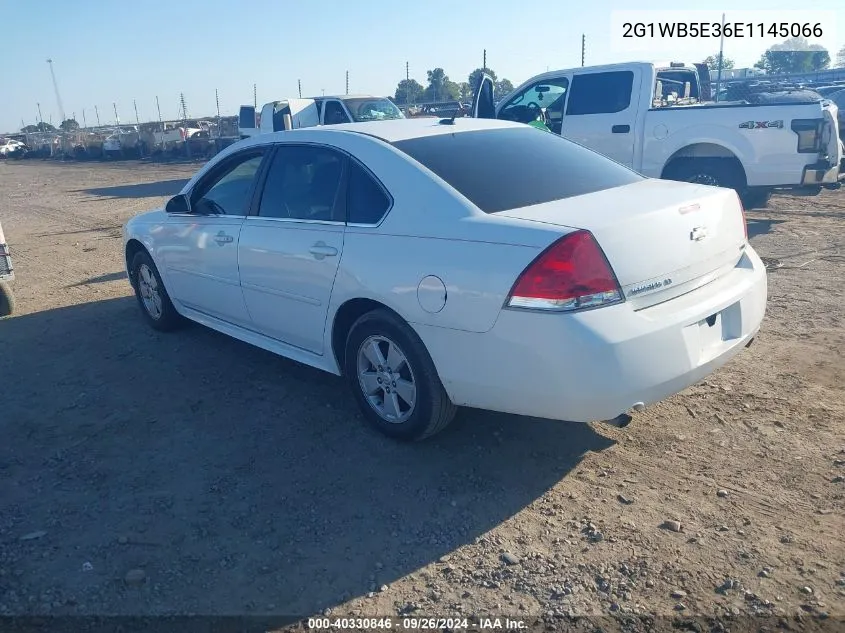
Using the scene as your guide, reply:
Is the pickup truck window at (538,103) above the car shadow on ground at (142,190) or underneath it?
above

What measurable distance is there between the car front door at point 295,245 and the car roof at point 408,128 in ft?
0.60

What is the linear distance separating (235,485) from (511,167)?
2235 mm

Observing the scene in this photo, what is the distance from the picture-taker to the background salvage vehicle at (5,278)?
271 inches

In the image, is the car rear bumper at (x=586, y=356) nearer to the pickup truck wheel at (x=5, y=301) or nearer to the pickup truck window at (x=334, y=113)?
the pickup truck wheel at (x=5, y=301)

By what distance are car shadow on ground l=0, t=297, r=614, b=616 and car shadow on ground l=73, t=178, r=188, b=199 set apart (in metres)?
13.6

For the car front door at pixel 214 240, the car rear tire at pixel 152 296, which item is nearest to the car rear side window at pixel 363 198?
the car front door at pixel 214 240

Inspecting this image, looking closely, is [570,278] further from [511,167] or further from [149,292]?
[149,292]

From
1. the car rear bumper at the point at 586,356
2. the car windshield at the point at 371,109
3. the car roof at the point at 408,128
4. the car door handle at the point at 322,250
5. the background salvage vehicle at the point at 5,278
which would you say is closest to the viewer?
the car rear bumper at the point at 586,356

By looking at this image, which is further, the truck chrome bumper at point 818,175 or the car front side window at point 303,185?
the truck chrome bumper at point 818,175

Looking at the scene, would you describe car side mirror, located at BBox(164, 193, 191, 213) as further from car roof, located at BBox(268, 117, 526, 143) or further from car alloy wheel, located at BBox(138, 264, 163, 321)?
car roof, located at BBox(268, 117, 526, 143)

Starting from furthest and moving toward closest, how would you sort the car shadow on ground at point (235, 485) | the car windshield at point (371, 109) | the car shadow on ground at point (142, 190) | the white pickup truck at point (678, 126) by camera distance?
Answer: the car shadow on ground at point (142, 190) → the car windshield at point (371, 109) → the white pickup truck at point (678, 126) → the car shadow on ground at point (235, 485)

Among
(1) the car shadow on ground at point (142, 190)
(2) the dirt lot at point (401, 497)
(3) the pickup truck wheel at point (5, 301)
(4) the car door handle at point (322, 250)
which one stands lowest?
(2) the dirt lot at point (401, 497)

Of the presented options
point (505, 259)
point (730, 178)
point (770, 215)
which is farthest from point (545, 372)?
point (770, 215)

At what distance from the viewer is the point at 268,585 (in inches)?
115
